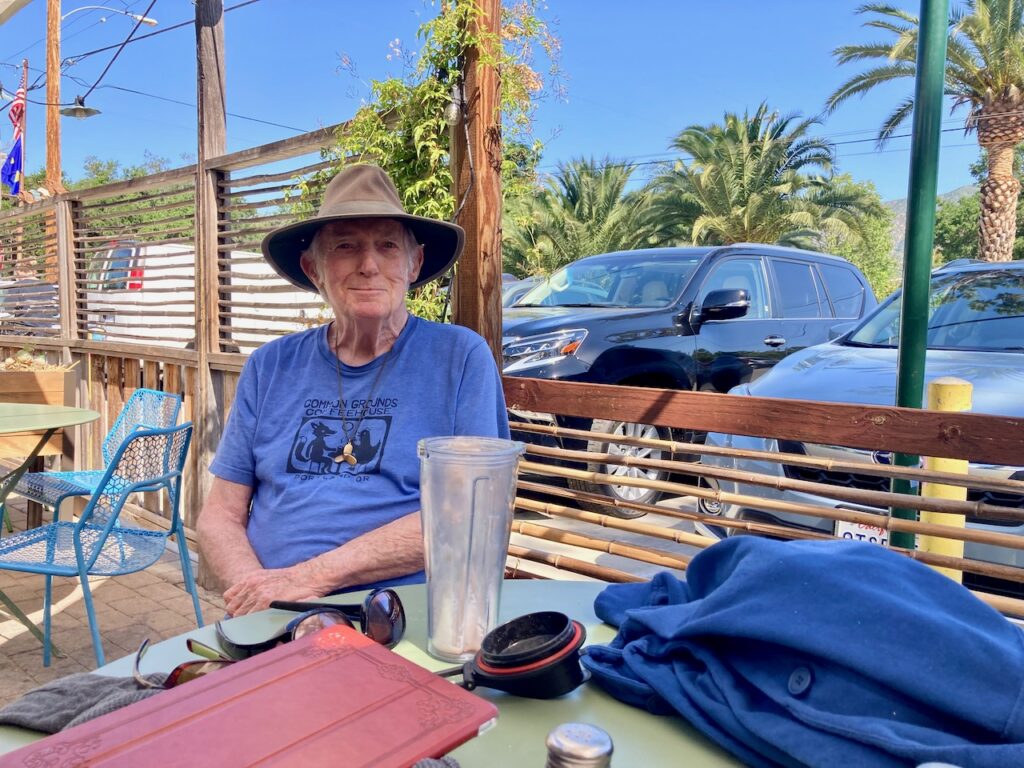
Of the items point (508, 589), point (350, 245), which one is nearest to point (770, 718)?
point (508, 589)

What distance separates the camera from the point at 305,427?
188 centimetres

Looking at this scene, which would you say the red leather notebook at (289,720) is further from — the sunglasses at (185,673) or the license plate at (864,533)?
the license plate at (864,533)

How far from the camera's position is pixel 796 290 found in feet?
22.2

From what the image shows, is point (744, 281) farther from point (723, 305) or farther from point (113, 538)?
point (113, 538)

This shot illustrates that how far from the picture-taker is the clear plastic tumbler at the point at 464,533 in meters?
0.98

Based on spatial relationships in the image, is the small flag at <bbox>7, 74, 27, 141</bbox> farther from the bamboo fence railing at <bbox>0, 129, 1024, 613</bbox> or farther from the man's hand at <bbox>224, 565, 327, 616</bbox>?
the man's hand at <bbox>224, 565, 327, 616</bbox>

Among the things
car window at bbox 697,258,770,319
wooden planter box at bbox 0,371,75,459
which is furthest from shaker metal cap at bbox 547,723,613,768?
car window at bbox 697,258,770,319

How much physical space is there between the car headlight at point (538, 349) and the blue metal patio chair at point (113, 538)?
2.04 m

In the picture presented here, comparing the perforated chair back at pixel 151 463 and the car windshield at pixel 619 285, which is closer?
the perforated chair back at pixel 151 463

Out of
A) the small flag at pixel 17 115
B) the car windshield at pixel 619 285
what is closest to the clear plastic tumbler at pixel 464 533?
the car windshield at pixel 619 285

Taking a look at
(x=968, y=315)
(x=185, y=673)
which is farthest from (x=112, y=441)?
(x=968, y=315)

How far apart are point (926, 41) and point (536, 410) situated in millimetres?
1728

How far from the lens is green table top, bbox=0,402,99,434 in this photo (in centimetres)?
348

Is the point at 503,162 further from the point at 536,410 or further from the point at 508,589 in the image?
the point at 508,589
